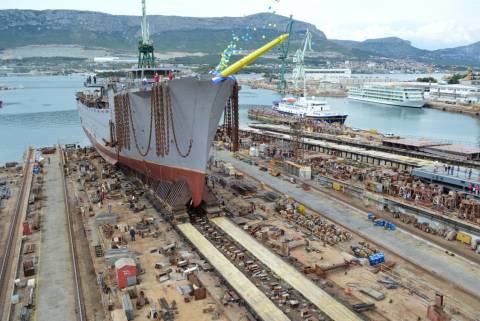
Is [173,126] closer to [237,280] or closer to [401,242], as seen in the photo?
[237,280]

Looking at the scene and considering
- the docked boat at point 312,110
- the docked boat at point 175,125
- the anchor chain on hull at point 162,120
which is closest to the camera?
the docked boat at point 175,125

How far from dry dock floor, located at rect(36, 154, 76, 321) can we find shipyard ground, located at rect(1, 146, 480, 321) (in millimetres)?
68

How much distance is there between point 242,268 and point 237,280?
1054mm

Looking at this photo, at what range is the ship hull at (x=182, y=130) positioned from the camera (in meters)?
19.1

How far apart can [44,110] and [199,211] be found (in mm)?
76743

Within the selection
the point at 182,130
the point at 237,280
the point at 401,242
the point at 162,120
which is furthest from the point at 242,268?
the point at 162,120

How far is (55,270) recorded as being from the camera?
1688 cm

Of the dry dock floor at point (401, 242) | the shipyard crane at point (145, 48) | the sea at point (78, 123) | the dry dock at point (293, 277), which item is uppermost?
the shipyard crane at point (145, 48)

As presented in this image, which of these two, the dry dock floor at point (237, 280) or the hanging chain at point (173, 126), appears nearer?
the dry dock floor at point (237, 280)

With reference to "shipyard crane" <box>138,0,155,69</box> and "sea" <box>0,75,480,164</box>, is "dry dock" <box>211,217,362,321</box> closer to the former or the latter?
"shipyard crane" <box>138,0,155,69</box>

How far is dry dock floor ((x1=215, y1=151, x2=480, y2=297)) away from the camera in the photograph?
638 inches

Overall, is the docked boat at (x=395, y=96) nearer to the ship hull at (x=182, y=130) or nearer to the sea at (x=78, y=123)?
the sea at (x=78, y=123)

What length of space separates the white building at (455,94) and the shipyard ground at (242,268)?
86250 millimetres

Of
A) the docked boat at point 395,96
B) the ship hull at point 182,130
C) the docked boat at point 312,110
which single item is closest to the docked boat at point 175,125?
the ship hull at point 182,130
